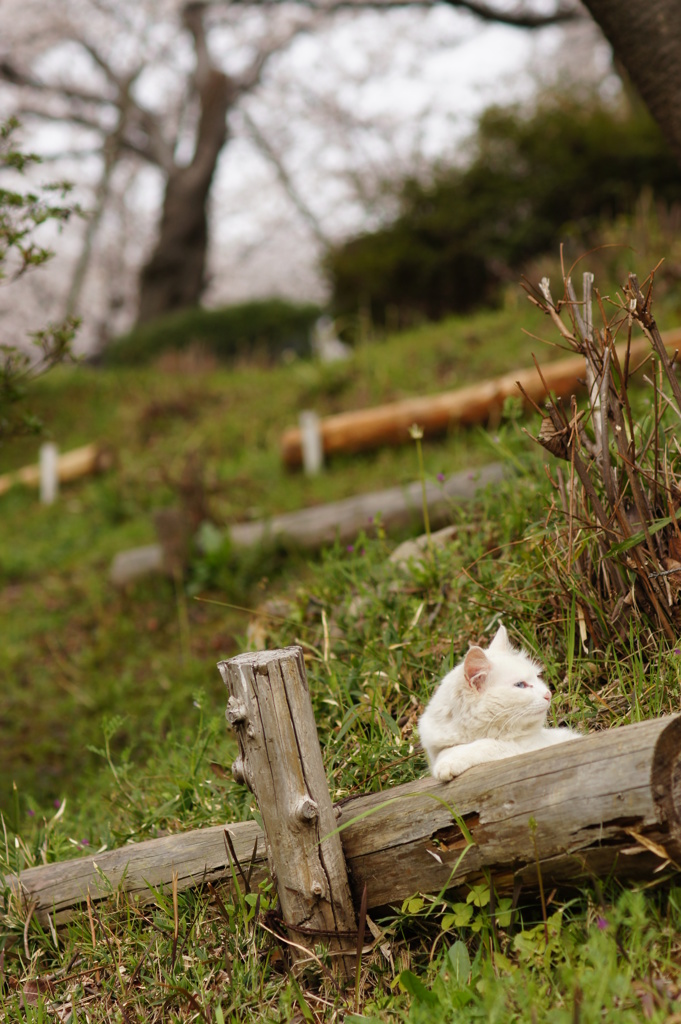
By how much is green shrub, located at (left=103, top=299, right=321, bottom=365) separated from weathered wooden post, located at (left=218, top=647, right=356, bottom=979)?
41.3 ft

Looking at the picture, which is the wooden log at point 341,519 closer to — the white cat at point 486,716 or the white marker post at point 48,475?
the white cat at point 486,716

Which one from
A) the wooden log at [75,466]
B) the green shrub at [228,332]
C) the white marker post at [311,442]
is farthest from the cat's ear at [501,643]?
the green shrub at [228,332]

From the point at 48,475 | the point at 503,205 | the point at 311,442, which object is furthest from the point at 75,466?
the point at 503,205

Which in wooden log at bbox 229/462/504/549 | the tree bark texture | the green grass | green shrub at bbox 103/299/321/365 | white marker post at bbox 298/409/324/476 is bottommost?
the green grass

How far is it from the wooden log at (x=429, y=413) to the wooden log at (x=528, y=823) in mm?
4625

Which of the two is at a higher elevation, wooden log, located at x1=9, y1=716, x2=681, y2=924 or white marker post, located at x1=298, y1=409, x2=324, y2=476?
white marker post, located at x1=298, y1=409, x2=324, y2=476

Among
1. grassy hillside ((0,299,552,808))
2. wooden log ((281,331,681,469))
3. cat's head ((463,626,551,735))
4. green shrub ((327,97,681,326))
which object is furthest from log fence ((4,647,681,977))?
green shrub ((327,97,681,326))

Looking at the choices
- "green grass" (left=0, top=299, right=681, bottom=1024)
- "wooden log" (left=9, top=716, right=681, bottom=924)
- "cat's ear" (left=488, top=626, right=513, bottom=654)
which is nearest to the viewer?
"wooden log" (left=9, top=716, right=681, bottom=924)

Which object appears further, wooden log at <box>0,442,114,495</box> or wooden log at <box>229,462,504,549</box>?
wooden log at <box>0,442,114,495</box>

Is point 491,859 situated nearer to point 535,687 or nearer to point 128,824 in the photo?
point 535,687

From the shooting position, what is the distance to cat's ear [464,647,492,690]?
216 centimetres

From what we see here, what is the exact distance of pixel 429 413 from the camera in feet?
23.8

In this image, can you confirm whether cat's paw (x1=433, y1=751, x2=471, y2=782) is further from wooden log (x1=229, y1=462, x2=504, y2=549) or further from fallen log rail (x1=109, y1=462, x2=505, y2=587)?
wooden log (x1=229, y1=462, x2=504, y2=549)

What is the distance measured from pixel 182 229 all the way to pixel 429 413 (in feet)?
38.0
